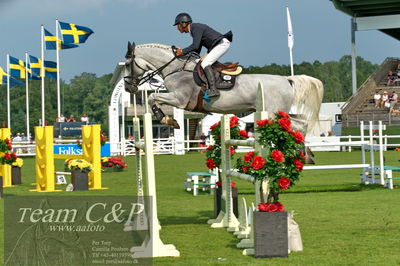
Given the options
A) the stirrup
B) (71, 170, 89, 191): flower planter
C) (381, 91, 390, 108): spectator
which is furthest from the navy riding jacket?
(381, 91, 390, 108): spectator

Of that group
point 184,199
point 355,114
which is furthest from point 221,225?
point 355,114

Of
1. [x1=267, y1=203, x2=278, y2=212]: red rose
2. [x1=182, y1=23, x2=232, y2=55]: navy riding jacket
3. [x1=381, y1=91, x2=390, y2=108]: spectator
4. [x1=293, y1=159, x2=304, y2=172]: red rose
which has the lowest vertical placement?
[x1=267, y1=203, x2=278, y2=212]: red rose

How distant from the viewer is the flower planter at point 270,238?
Result: 23.9 feet

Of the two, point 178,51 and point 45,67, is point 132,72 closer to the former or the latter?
point 178,51

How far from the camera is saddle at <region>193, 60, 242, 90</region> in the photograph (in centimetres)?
1003

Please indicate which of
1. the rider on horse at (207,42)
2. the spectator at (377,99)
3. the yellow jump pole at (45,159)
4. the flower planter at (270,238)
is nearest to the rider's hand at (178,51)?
the rider on horse at (207,42)

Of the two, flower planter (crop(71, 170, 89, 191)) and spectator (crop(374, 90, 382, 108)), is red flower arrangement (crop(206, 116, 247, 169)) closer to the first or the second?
flower planter (crop(71, 170, 89, 191))

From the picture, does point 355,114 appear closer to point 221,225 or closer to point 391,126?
point 391,126

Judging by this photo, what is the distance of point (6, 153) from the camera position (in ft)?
60.8

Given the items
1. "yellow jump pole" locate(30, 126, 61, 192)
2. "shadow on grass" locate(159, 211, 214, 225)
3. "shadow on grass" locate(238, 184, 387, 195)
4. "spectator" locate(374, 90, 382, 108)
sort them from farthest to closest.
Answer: "spectator" locate(374, 90, 382, 108) → "yellow jump pole" locate(30, 126, 61, 192) → "shadow on grass" locate(238, 184, 387, 195) → "shadow on grass" locate(159, 211, 214, 225)

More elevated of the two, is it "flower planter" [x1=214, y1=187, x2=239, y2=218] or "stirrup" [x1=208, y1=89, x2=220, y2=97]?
"stirrup" [x1=208, y1=89, x2=220, y2=97]

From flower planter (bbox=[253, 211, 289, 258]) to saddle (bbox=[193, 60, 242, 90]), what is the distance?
10.2ft

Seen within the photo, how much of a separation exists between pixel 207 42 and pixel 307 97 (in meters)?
2.23

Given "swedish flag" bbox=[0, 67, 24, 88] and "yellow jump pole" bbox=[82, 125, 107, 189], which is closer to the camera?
"yellow jump pole" bbox=[82, 125, 107, 189]
